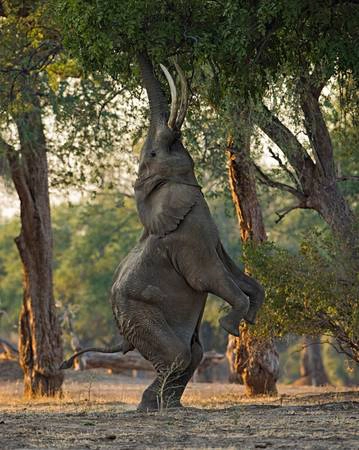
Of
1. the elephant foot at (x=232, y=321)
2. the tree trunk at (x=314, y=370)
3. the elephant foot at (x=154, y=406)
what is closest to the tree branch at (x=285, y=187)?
the elephant foot at (x=232, y=321)

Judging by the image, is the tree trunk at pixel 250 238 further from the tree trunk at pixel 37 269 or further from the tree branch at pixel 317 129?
the tree trunk at pixel 37 269

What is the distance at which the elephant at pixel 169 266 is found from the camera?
12.3 meters

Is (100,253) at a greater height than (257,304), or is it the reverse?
(100,253)

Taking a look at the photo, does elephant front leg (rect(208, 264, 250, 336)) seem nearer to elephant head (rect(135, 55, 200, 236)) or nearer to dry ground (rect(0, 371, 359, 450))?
elephant head (rect(135, 55, 200, 236))

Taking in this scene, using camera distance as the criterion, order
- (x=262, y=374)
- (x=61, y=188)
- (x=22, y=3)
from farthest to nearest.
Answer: (x=61, y=188)
(x=262, y=374)
(x=22, y=3)

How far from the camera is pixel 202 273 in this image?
12258 millimetres

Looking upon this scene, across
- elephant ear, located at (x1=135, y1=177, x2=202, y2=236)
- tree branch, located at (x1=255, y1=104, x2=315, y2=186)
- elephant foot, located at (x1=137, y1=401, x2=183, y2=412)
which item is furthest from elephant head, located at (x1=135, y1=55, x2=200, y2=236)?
tree branch, located at (x1=255, y1=104, x2=315, y2=186)

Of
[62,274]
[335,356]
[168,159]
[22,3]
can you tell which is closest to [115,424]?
[168,159]

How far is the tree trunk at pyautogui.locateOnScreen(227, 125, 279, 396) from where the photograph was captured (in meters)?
18.6

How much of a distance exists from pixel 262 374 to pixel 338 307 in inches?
159

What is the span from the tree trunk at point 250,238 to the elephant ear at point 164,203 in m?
5.38

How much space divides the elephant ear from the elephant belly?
19 centimetres

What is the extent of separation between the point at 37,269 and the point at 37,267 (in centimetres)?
4

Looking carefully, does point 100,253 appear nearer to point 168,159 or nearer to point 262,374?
point 262,374
